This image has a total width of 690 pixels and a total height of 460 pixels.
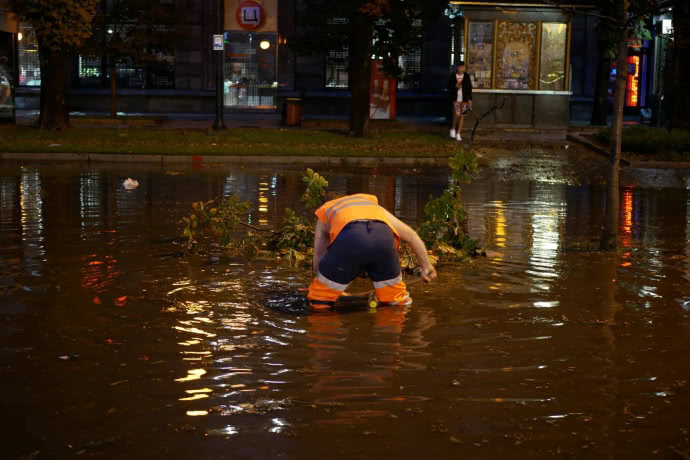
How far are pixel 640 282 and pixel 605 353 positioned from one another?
270 centimetres

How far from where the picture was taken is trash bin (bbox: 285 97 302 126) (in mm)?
32438

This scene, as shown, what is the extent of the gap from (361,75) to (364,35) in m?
0.99

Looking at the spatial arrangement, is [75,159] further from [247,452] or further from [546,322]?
[247,452]

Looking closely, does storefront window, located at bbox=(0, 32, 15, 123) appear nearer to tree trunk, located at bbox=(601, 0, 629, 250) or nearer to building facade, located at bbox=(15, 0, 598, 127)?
building facade, located at bbox=(15, 0, 598, 127)

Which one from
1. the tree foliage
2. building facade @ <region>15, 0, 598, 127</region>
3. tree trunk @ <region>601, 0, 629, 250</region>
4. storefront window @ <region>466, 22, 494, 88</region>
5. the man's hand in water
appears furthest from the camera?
building facade @ <region>15, 0, 598, 127</region>

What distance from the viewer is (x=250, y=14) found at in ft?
120

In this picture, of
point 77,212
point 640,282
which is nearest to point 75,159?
point 77,212

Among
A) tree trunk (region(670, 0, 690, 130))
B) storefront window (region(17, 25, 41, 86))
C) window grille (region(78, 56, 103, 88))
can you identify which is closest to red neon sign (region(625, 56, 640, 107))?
tree trunk (region(670, 0, 690, 130))

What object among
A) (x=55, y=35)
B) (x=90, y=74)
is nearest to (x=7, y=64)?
(x=55, y=35)

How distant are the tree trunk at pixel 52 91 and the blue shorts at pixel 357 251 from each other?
19406 mm

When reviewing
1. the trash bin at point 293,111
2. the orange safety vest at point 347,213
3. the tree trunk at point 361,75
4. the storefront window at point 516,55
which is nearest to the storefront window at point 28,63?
the trash bin at point 293,111

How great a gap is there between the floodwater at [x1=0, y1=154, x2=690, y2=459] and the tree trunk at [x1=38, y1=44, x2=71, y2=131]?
45.6 feet

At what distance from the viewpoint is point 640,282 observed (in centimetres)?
941

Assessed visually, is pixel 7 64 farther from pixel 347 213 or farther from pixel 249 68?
pixel 347 213
